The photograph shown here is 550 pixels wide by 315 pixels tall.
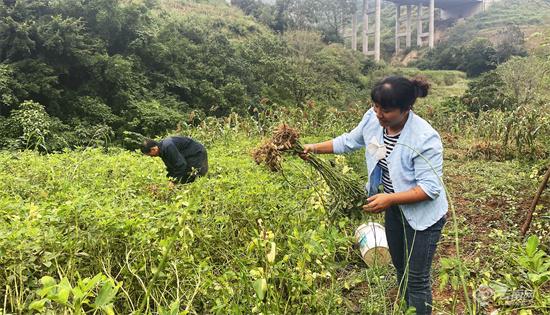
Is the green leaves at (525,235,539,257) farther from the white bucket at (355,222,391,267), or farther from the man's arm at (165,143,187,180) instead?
the man's arm at (165,143,187,180)

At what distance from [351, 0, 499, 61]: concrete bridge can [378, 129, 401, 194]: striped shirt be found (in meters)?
39.7

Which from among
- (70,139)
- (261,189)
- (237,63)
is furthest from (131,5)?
(261,189)

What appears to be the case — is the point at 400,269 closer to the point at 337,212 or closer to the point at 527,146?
the point at 337,212

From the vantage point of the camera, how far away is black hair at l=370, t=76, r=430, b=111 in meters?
1.82

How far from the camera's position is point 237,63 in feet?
58.4

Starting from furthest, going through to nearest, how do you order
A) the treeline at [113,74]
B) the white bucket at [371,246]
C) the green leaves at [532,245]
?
the treeline at [113,74]
the white bucket at [371,246]
the green leaves at [532,245]

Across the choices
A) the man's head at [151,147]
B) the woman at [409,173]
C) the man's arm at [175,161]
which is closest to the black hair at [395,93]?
the woman at [409,173]

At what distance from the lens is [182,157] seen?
390 cm

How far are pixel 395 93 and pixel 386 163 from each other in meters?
0.35

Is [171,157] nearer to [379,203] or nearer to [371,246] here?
[371,246]

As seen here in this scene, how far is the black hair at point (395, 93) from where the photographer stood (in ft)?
5.97

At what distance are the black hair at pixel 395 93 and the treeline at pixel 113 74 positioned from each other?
23.0ft

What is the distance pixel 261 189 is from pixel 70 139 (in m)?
10.1

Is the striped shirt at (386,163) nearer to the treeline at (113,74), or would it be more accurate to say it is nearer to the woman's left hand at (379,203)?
the woman's left hand at (379,203)
